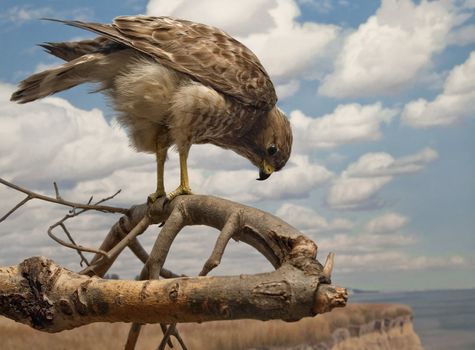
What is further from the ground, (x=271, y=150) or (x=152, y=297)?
(x=271, y=150)

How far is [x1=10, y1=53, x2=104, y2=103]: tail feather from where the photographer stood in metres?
3.72

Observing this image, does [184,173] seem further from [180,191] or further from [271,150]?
[271,150]

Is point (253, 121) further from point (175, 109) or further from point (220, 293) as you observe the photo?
point (220, 293)

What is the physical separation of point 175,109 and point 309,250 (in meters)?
1.32

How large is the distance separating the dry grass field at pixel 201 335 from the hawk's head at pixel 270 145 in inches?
69.4

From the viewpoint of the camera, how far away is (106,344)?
5.14m

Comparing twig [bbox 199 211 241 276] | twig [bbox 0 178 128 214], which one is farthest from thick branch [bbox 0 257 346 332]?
twig [bbox 0 178 128 214]

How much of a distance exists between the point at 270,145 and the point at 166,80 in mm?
1036

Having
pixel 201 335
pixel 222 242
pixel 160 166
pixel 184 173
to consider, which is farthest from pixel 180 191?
pixel 201 335

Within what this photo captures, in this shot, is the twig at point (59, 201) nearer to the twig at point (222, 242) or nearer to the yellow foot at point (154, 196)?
the yellow foot at point (154, 196)

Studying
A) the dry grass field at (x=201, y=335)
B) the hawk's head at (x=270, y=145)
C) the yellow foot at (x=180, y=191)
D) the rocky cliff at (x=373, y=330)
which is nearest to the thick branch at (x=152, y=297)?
the yellow foot at (x=180, y=191)

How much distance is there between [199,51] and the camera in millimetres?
3785

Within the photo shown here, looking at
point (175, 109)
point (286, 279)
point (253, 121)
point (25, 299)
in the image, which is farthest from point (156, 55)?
point (286, 279)

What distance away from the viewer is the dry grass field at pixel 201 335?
202 inches
